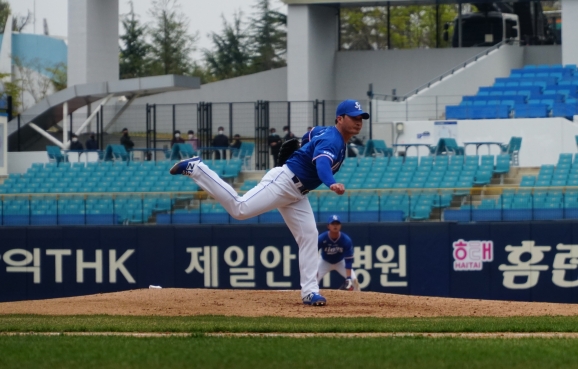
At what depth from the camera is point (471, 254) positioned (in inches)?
792

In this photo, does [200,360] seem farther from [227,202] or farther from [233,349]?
[227,202]

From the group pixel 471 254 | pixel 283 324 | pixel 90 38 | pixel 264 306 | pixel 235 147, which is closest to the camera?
pixel 283 324

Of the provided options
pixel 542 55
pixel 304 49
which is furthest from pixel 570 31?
pixel 304 49

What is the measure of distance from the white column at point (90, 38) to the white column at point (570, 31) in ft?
49.8

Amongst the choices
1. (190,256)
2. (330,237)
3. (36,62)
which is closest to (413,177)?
(190,256)

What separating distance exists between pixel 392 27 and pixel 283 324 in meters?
Answer: 53.3

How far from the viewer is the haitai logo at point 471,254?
20.0m

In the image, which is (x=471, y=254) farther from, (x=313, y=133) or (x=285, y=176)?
(x=285, y=176)

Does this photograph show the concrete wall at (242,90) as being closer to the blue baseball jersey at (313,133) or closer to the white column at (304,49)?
the white column at (304,49)

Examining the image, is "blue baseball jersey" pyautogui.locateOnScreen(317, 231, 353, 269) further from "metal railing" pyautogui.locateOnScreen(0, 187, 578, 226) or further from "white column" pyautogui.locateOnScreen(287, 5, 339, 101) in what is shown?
"white column" pyautogui.locateOnScreen(287, 5, 339, 101)

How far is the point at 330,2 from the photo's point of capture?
110 ft

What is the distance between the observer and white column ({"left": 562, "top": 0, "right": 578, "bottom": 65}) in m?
31.8

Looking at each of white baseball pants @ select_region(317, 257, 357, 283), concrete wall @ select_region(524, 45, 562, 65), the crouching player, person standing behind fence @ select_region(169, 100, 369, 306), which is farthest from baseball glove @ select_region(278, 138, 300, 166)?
concrete wall @ select_region(524, 45, 562, 65)

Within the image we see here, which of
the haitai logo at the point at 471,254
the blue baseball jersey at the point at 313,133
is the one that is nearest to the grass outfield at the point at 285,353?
the blue baseball jersey at the point at 313,133
